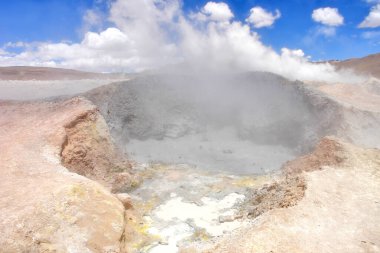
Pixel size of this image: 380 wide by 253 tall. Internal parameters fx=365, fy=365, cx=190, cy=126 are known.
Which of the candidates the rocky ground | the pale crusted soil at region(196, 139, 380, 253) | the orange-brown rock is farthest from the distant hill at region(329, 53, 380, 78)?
the pale crusted soil at region(196, 139, 380, 253)

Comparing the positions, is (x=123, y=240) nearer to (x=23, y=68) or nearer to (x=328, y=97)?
(x=328, y=97)

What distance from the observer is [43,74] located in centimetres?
3128

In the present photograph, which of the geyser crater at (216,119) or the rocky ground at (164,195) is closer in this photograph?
the rocky ground at (164,195)

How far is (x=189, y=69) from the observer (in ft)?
66.0

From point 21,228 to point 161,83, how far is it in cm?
1285

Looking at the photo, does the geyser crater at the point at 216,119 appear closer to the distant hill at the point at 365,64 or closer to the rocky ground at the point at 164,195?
the rocky ground at the point at 164,195

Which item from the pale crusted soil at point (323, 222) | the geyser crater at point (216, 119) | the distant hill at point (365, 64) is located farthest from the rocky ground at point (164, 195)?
the distant hill at point (365, 64)

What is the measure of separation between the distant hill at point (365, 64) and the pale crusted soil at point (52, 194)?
105 ft

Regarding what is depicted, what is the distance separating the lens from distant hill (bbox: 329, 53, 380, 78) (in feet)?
120

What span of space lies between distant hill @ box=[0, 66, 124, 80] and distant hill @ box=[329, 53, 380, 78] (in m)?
24.5

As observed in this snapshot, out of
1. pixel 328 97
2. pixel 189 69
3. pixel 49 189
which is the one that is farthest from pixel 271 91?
pixel 49 189

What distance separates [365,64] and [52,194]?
41.2 meters

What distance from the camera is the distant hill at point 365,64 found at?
36588mm

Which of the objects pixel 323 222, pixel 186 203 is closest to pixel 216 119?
pixel 186 203
